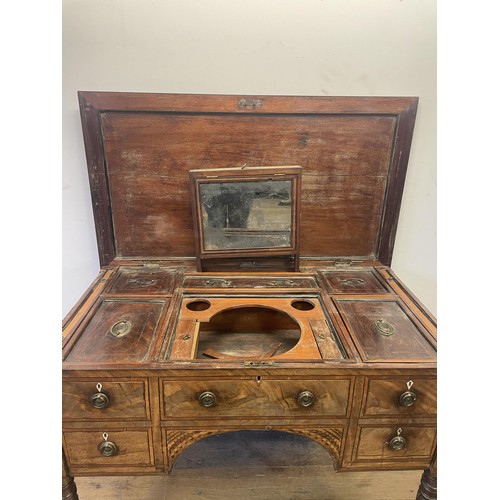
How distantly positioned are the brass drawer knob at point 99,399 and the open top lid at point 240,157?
2.18 ft

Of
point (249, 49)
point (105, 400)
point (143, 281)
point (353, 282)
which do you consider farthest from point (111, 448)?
point (249, 49)

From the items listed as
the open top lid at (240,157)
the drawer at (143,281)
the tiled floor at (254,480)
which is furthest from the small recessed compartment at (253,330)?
the tiled floor at (254,480)

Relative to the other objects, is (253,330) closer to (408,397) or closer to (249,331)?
(249,331)

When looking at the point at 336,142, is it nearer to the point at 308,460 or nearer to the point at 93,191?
the point at 93,191

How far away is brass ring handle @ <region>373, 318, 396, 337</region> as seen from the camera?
122 cm

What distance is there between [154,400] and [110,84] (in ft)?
3.74

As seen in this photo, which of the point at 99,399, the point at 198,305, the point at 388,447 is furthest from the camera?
the point at 198,305

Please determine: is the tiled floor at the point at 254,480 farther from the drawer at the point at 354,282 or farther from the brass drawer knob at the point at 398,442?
the drawer at the point at 354,282

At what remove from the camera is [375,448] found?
1186mm

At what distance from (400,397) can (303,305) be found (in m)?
0.44

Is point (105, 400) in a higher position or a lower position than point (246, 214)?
lower

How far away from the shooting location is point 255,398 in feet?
3.63

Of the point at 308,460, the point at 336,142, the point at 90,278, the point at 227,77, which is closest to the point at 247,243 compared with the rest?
the point at 336,142

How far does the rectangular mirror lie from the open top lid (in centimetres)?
10
